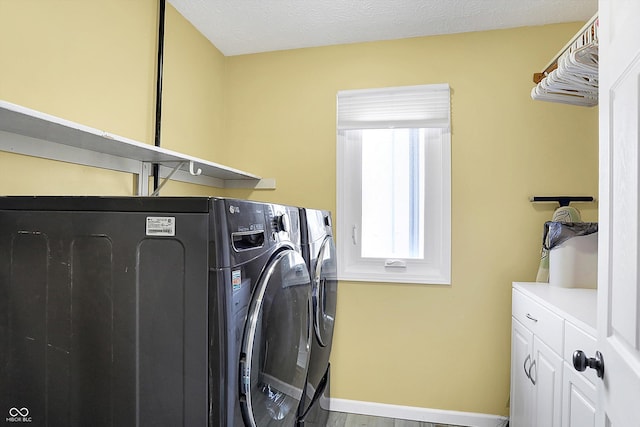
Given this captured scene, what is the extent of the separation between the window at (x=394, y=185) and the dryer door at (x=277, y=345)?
3.60 feet

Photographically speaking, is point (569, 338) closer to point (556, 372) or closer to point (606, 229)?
point (556, 372)

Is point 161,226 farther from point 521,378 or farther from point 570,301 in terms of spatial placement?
point 521,378

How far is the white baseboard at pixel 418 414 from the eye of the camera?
2174mm

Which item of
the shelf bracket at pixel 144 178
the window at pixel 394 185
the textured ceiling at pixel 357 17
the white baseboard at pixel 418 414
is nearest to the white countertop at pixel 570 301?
the window at pixel 394 185

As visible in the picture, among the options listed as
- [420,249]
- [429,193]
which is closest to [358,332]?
[420,249]

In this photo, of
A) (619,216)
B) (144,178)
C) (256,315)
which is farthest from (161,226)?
(144,178)

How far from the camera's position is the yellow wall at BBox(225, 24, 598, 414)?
2.15m

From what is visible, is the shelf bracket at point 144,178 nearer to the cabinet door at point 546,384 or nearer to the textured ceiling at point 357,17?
the textured ceiling at point 357,17

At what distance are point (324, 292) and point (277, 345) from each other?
67cm

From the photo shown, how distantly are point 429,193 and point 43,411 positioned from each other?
2.07 metres

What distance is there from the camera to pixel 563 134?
212 cm

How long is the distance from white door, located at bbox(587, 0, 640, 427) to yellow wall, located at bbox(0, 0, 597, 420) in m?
1.33

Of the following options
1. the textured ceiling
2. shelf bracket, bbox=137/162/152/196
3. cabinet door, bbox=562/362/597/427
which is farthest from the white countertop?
shelf bracket, bbox=137/162/152/196

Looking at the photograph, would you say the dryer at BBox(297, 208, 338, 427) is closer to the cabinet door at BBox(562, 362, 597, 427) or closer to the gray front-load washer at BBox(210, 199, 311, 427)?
the gray front-load washer at BBox(210, 199, 311, 427)
